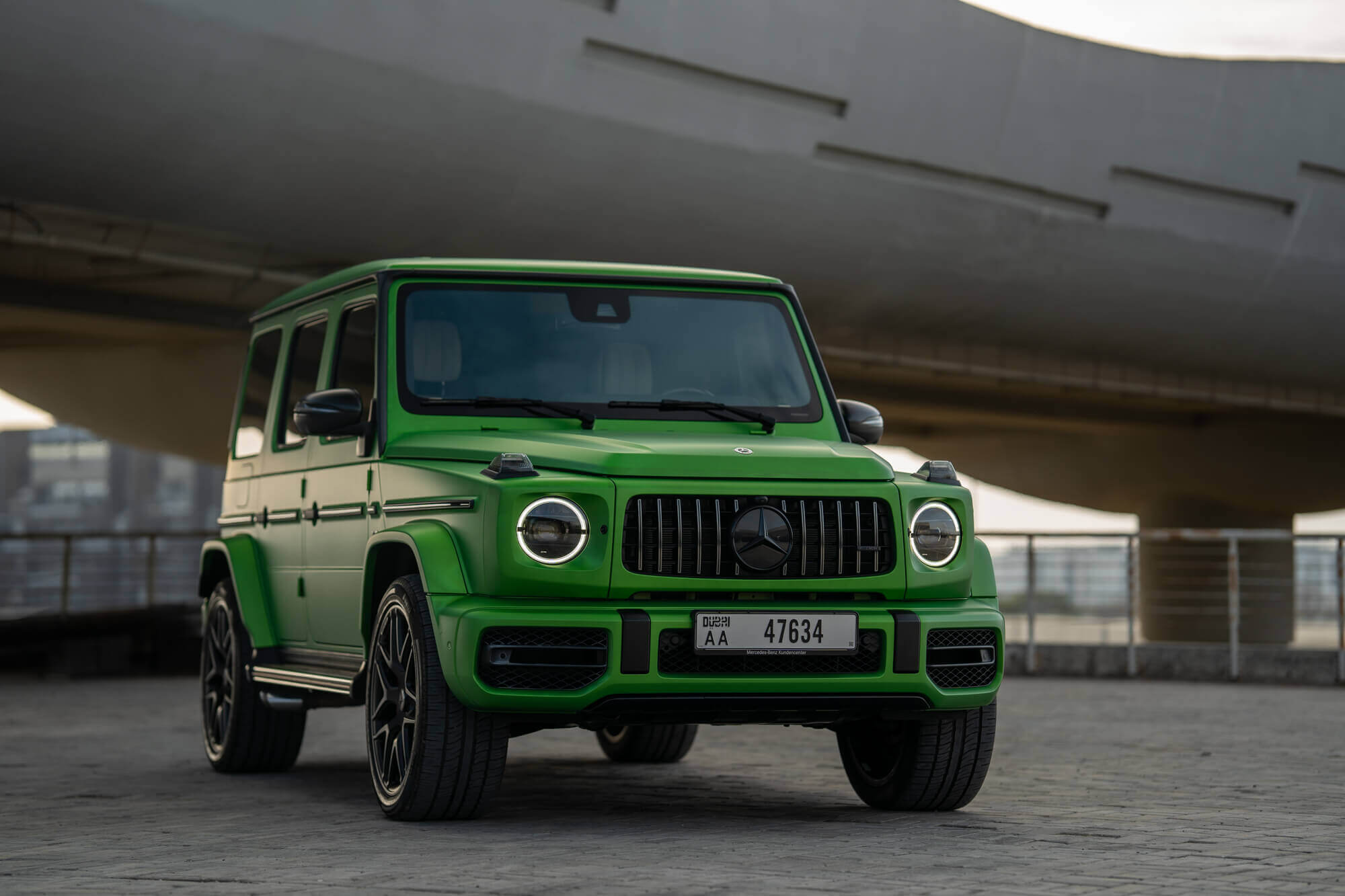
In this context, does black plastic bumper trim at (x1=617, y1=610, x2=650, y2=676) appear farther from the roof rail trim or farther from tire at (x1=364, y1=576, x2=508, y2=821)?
the roof rail trim

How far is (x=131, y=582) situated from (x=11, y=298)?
5.89 meters

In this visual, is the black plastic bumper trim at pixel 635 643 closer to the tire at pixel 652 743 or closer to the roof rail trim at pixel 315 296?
the roof rail trim at pixel 315 296

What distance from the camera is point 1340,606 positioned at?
57.1ft

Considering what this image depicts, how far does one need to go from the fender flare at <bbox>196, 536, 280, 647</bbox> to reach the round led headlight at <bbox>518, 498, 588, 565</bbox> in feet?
9.19

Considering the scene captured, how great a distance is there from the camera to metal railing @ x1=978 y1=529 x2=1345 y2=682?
18203 mm

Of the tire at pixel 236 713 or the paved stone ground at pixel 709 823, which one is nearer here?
the paved stone ground at pixel 709 823

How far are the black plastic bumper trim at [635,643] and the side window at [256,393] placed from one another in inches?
138

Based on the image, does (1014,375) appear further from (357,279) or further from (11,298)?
(357,279)

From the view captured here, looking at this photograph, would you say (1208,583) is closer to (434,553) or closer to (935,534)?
(935,534)

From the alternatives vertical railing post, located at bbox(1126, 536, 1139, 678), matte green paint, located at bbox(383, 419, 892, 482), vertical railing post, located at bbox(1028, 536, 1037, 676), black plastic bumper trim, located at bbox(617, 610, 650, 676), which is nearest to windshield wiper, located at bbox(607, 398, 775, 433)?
matte green paint, located at bbox(383, 419, 892, 482)

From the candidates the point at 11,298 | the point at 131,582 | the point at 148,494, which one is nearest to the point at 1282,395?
the point at 131,582

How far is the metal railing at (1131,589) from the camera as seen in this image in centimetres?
1820

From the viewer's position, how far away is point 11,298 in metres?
22.5

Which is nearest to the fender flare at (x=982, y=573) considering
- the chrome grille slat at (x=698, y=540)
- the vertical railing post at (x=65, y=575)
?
the chrome grille slat at (x=698, y=540)
